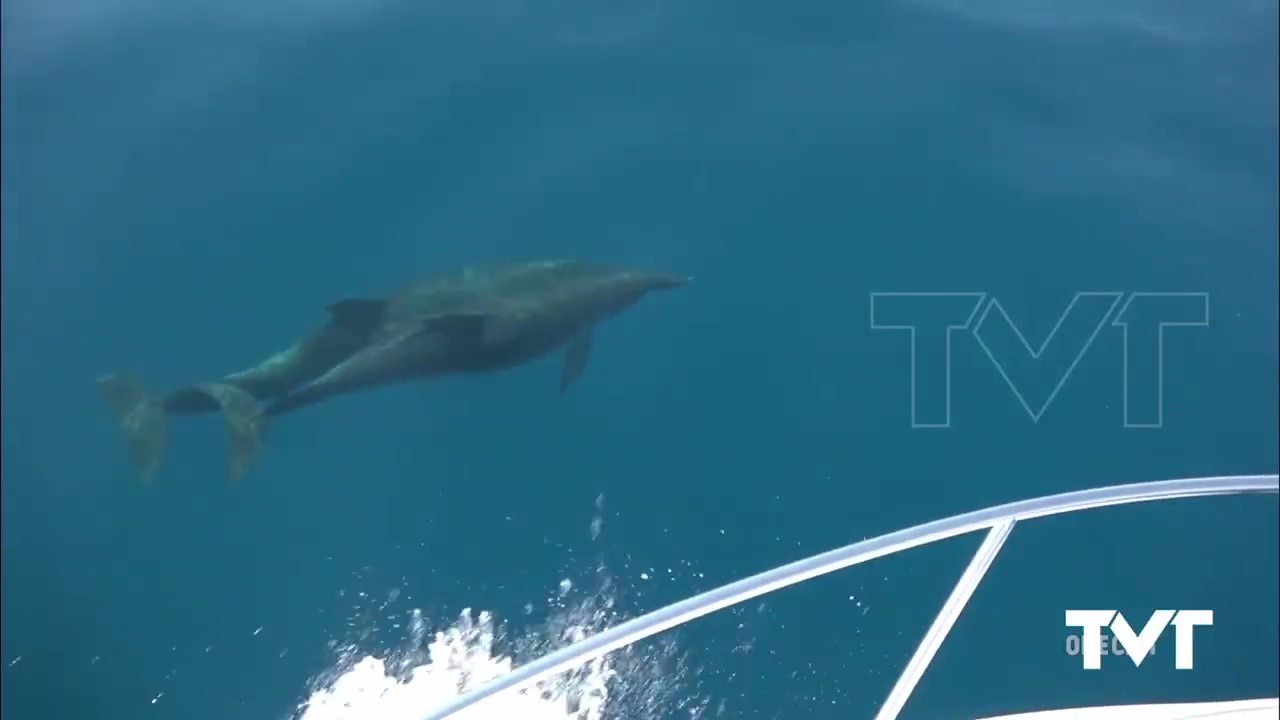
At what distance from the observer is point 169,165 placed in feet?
39.8

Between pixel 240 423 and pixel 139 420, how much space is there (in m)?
0.82

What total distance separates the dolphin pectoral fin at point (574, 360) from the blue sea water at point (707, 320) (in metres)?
0.12

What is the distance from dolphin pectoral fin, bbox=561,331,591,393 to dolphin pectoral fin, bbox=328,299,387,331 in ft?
5.48

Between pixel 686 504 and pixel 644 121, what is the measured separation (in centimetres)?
433

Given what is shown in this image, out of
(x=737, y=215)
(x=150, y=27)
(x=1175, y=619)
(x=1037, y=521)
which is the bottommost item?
(x=1175, y=619)

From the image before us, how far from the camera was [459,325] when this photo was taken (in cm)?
1060

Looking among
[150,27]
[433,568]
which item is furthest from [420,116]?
[433,568]

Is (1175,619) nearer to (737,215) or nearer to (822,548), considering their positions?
(822,548)

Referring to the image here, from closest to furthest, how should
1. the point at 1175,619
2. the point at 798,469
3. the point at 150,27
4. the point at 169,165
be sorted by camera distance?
1. the point at 1175,619
2. the point at 798,469
3. the point at 169,165
4. the point at 150,27

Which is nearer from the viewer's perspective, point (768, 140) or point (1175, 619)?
point (1175, 619)
